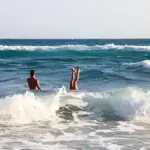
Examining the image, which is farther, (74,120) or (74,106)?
(74,106)

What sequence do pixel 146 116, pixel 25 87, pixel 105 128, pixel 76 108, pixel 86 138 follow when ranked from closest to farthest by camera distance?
pixel 86 138 < pixel 105 128 < pixel 146 116 < pixel 76 108 < pixel 25 87

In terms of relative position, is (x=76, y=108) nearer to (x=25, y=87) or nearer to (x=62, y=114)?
(x=62, y=114)

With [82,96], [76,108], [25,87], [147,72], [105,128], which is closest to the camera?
[105,128]

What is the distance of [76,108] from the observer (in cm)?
1070

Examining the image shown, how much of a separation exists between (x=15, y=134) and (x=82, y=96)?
13.0 feet

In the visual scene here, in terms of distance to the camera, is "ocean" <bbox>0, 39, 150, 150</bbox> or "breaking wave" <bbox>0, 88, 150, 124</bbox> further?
"breaking wave" <bbox>0, 88, 150, 124</bbox>

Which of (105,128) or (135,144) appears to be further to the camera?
(105,128)

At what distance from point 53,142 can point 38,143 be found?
0.29 m

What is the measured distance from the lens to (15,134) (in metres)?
8.02

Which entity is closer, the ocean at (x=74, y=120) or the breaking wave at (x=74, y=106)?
the ocean at (x=74, y=120)

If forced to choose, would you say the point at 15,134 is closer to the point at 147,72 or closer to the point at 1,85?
the point at 1,85

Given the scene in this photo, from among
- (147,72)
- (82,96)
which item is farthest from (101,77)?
(82,96)

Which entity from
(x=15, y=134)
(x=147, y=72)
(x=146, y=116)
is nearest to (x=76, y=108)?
(x=146, y=116)

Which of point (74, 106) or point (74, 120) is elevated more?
point (74, 106)
